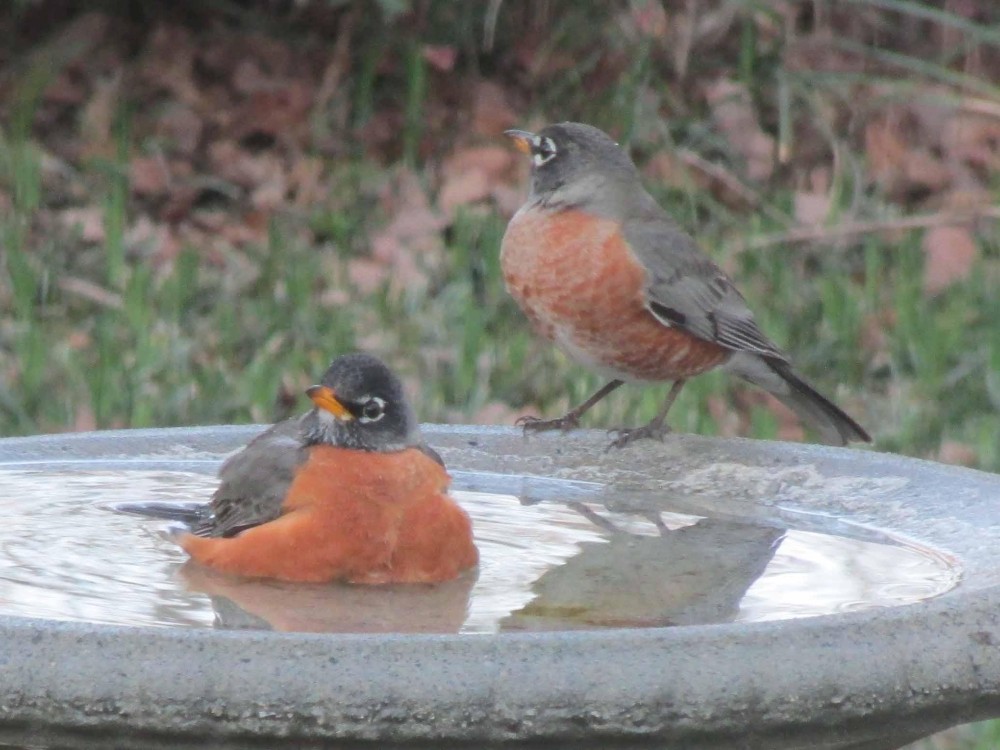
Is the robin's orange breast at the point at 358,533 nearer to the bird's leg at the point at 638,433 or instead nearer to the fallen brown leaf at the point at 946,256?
the bird's leg at the point at 638,433

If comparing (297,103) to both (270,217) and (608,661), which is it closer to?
(270,217)

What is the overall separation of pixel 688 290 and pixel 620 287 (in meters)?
0.20

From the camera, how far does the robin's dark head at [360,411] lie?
258 centimetres

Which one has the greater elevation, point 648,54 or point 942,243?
point 648,54

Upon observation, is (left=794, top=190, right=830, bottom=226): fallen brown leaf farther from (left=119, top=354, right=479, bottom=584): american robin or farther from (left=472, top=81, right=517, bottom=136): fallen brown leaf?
(left=119, top=354, right=479, bottom=584): american robin

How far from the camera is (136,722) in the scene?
5.61ft

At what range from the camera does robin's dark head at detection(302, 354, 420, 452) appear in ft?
8.46

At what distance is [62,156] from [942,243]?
3292 mm

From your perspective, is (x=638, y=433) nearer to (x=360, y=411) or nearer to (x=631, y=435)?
(x=631, y=435)

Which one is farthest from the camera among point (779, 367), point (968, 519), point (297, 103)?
point (297, 103)

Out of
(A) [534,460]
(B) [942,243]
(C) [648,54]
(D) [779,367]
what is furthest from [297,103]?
(A) [534,460]

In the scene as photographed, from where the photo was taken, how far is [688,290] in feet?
13.6

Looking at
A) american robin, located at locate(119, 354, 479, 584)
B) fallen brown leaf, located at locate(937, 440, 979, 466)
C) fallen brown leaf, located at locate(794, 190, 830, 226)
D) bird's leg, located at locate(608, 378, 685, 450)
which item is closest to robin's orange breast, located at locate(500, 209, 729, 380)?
bird's leg, located at locate(608, 378, 685, 450)

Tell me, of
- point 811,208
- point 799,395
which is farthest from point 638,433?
point 811,208
